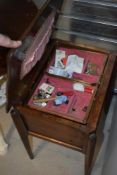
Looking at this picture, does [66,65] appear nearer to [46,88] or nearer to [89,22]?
[46,88]

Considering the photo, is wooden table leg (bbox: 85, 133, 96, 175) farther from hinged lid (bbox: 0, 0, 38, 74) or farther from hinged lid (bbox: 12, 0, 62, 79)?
hinged lid (bbox: 0, 0, 38, 74)

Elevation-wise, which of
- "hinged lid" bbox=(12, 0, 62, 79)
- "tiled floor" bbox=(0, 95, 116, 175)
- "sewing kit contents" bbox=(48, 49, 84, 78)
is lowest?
"tiled floor" bbox=(0, 95, 116, 175)

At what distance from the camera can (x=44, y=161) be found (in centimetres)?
134

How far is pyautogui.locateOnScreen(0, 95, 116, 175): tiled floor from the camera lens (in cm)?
130

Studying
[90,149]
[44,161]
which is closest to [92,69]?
[90,149]

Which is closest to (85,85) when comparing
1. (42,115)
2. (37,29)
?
(42,115)

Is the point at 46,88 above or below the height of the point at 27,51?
below

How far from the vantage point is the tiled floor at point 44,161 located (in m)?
1.30

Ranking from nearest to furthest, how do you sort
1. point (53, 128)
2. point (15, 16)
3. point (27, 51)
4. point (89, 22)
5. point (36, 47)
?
point (27, 51), point (36, 47), point (53, 128), point (15, 16), point (89, 22)

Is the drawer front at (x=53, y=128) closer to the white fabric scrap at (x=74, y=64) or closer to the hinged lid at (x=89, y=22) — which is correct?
the white fabric scrap at (x=74, y=64)

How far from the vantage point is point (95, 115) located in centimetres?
89

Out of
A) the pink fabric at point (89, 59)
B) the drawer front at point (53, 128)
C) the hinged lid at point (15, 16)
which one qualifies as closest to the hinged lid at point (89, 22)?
the pink fabric at point (89, 59)

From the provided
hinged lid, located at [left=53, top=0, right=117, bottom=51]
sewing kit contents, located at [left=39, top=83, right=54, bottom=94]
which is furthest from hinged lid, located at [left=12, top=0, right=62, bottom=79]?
hinged lid, located at [left=53, top=0, right=117, bottom=51]

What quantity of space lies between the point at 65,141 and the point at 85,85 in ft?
0.79
